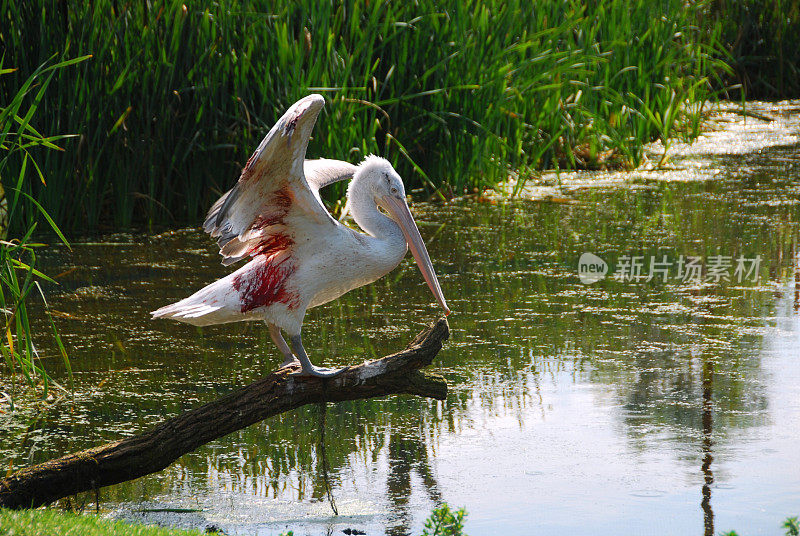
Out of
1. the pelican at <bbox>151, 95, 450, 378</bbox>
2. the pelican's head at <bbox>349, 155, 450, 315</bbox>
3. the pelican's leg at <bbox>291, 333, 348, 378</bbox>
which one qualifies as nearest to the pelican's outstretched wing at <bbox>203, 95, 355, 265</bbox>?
the pelican at <bbox>151, 95, 450, 378</bbox>

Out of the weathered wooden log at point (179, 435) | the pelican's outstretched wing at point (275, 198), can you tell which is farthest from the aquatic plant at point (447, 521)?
the pelican's outstretched wing at point (275, 198)

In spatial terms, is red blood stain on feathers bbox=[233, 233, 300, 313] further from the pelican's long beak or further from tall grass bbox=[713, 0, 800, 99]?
tall grass bbox=[713, 0, 800, 99]

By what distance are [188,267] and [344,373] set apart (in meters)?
3.17

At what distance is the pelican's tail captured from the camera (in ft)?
Answer: 12.8

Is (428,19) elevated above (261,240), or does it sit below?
above

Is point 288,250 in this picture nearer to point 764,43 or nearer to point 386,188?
point 386,188

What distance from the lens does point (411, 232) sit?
4168 millimetres

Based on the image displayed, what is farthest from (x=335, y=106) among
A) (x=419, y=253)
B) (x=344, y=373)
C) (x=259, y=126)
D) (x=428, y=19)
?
(x=344, y=373)

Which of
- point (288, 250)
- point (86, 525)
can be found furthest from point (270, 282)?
point (86, 525)

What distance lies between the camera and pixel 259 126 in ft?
24.1

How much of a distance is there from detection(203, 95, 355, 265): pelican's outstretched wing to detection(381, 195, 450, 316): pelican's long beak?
323 mm

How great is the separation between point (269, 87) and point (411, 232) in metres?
3.33

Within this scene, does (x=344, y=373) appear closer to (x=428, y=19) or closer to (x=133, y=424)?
(x=133, y=424)

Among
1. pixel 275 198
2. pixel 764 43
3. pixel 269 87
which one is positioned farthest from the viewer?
pixel 764 43
